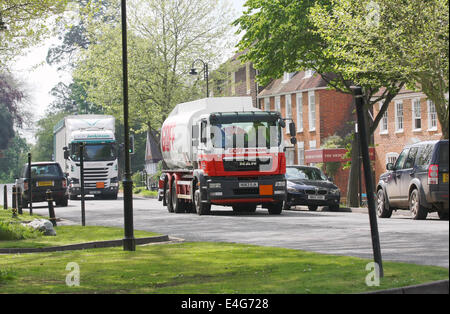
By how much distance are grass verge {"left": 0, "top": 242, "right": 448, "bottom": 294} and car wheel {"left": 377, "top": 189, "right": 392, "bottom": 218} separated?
10.5 metres

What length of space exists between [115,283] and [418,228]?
30.2 feet

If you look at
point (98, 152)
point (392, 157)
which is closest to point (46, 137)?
point (98, 152)

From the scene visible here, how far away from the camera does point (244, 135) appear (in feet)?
95.8

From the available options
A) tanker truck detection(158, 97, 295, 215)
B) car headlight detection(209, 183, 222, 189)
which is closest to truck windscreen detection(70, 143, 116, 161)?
tanker truck detection(158, 97, 295, 215)

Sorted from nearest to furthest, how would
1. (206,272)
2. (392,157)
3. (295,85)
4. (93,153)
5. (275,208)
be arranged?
(206,272)
(275,208)
(93,153)
(392,157)
(295,85)

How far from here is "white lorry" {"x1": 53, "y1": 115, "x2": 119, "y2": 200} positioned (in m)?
50.5

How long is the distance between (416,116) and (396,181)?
28.0 metres

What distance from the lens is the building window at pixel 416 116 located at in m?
52.4

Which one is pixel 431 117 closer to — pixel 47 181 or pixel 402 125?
pixel 402 125

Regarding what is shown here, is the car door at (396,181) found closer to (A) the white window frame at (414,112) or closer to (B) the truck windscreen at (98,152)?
(A) the white window frame at (414,112)

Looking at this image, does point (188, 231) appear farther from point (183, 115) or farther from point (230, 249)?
point (183, 115)

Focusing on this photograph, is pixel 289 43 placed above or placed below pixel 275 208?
above

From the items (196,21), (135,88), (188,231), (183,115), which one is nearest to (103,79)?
(135,88)
